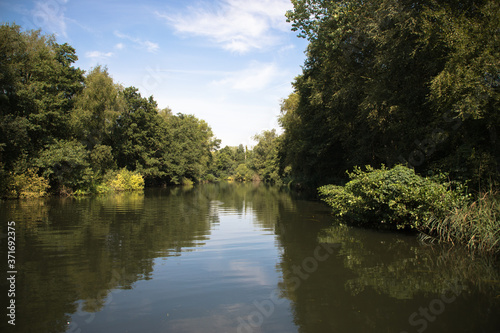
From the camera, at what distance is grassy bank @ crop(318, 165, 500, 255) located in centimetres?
855

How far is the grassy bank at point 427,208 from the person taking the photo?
8.55m

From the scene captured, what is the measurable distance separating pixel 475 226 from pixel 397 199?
224 cm

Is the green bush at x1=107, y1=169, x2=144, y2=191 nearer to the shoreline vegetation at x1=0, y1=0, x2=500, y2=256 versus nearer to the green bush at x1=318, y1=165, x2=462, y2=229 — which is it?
the shoreline vegetation at x1=0, y1=0, x2=500, y2=256

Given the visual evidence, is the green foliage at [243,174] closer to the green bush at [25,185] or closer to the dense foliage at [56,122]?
the dense foliage at [56,122]

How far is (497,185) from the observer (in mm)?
9719

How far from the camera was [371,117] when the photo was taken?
15742mm

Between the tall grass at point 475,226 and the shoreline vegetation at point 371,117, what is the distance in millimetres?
37

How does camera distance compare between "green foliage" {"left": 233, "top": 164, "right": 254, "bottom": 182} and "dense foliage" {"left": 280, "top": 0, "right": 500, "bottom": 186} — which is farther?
"green foliage" {"left": 233, "top": 164, "right": 254, "bottom": 182}

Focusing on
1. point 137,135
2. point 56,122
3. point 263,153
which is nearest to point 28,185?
point 56,122

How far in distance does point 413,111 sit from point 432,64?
249 cm

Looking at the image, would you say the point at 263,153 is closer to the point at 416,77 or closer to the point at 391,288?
the point at 416,77

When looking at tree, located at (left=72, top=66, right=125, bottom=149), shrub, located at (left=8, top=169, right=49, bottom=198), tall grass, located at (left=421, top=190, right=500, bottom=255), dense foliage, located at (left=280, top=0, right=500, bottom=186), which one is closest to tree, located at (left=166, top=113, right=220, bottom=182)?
tree, located at (left=72, top=66, right=125, bottom=149)

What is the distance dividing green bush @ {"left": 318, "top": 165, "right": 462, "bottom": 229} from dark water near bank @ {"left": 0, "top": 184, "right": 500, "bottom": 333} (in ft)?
2.90

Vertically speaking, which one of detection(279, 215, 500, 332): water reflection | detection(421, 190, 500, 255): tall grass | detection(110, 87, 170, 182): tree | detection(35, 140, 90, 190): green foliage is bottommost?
detection(279, 215, 500, 332): water reflection
